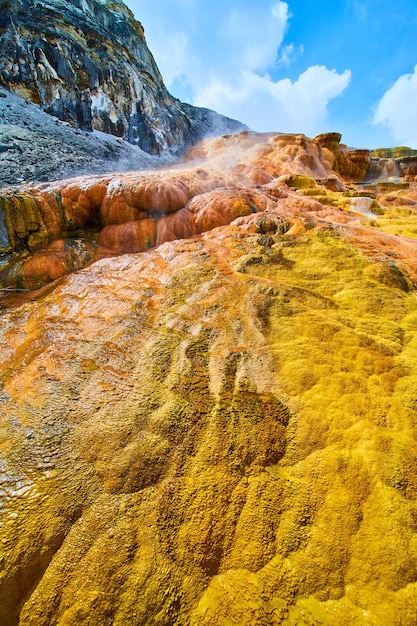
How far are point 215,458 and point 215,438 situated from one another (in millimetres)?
157

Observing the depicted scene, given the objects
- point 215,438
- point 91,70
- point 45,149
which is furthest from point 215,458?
point 91,70

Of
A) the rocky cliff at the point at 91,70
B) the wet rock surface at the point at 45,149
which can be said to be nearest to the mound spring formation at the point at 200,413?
the wet rock surface at the point at 45,149

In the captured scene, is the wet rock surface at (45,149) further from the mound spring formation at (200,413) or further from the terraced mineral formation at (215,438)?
the terraced mineral formation at (215,438)

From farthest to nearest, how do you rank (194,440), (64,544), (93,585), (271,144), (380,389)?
(271,144)
(380,389)
(194,440)
(64,544)
(93,585)

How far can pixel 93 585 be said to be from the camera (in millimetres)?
1549

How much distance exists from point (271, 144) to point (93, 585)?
65.0ft

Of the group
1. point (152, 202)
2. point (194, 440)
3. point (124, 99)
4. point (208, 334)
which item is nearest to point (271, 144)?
point (124, 99)

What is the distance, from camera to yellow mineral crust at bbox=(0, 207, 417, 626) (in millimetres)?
1523

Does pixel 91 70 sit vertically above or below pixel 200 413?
above

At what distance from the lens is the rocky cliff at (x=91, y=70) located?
1368 cm

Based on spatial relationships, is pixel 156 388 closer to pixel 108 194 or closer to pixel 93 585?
pixel 93 585

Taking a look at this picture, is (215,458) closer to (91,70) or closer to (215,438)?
(215,438)

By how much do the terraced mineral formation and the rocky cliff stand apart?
1572 centimetres

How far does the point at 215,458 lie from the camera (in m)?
2.08
